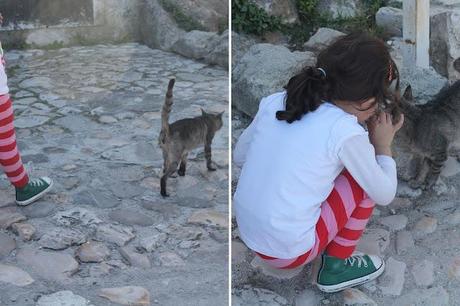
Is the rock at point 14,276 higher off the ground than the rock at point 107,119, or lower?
lower

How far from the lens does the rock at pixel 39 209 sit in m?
3.25

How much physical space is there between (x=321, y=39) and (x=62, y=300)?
2.92 m

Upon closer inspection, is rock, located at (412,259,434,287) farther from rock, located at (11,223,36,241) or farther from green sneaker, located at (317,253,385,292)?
rock, located at (11,223,36,241)

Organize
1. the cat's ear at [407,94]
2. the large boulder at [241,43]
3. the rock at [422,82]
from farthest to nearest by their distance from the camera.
→ the large boulder at [241,43] → the rock at [422,82] → the cat's ear at [407,94]

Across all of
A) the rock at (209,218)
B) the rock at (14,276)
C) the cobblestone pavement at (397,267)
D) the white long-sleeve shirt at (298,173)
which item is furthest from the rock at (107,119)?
the white long-sleeve shirt at (298,173)

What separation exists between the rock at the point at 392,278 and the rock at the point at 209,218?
0.75 m

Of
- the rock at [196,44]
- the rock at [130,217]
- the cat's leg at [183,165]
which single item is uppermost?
the rock at [196,44]

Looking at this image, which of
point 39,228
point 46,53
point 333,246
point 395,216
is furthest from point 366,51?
point 46,53

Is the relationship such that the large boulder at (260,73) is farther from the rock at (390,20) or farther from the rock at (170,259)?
the rock at (170,259)

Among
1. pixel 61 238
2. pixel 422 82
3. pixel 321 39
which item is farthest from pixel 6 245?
pixel 321 39

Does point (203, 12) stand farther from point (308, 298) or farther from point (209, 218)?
point (308, 298)

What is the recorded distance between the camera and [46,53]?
13.1 feet

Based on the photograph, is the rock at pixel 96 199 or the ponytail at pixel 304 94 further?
the rock at pixel 96 199

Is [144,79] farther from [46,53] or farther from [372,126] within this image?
[372,126]
